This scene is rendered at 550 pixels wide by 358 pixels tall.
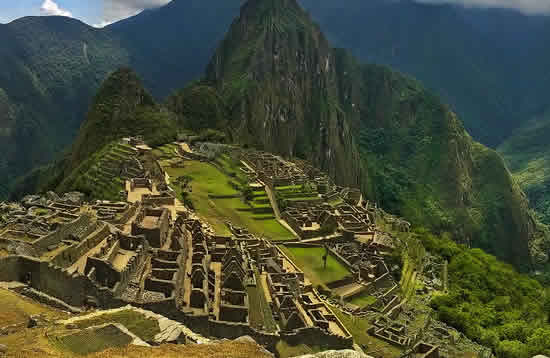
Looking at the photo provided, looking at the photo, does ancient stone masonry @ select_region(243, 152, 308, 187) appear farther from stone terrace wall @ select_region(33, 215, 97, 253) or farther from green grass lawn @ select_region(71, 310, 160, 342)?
green grass lawn @ select_region(71, 310, 160, 342)

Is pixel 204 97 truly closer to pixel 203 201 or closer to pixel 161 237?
pixel 203 201

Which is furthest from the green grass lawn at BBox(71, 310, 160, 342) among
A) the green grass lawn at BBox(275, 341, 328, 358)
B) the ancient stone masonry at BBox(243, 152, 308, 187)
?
the ancient stone masonry at BBox(243, 152, 308, 187)

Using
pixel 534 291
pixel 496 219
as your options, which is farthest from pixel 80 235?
pixel 496 219

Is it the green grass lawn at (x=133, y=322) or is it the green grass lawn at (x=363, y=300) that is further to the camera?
the green grass lawn at (x=363, y=300)

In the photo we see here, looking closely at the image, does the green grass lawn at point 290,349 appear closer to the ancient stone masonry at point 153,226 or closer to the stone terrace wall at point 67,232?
the ancient stone masonry at point 153,226

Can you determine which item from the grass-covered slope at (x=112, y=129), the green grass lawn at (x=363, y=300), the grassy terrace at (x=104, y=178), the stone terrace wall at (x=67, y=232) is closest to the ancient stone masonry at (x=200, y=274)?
the stone terrace wall at (x=67, y=232)

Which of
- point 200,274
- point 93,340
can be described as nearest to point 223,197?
point 200,274
